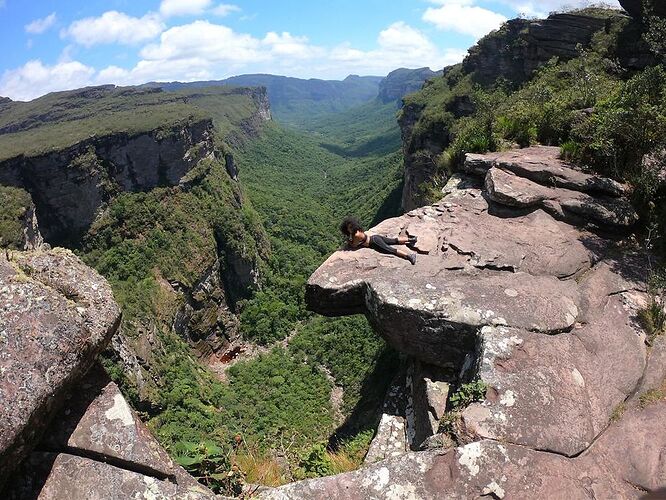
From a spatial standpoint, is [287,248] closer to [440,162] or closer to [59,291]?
[440,162]

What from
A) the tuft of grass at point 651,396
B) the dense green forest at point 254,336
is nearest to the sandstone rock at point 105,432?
the dense green forest at point 254,336

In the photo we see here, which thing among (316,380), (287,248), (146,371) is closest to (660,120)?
(316,380)

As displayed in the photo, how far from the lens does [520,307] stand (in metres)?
7.05

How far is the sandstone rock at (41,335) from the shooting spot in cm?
405

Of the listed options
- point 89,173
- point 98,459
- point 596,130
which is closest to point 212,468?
point 98,459

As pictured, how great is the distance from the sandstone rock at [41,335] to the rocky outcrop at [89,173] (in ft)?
164

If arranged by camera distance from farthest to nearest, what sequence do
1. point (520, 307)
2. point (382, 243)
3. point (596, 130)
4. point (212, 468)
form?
point (596, 130), point (382, 243), point (520, 307), point (212, 468)

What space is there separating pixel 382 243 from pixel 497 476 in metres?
4.99

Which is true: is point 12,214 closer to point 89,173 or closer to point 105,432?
point 89,173

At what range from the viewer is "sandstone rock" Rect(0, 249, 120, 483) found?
4055mm

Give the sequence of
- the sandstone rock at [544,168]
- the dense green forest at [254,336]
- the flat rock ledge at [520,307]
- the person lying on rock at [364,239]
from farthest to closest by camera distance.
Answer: the sandstone rock at [544,168], the person lying on rock at [364,239], the dense green forest at [254,336], the flat rock ledge at [520,307]

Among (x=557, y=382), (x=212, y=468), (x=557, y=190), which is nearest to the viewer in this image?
(x=212, y=468)

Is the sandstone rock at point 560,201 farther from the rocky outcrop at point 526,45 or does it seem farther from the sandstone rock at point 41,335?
the rocky outcrop at point 526,45

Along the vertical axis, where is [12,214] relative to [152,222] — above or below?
above
